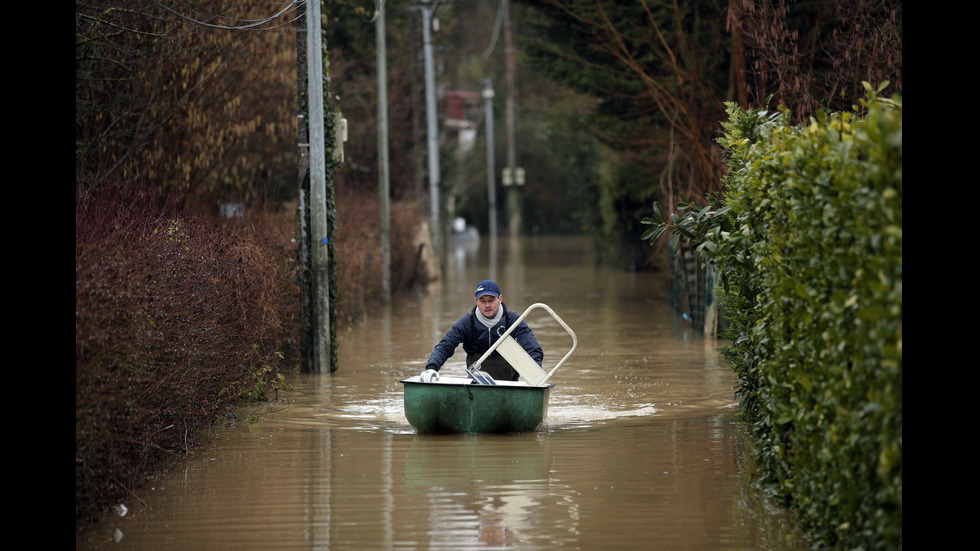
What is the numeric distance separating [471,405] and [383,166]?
1653 cm

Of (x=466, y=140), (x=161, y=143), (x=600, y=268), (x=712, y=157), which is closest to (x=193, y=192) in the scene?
(x=161, y=143)

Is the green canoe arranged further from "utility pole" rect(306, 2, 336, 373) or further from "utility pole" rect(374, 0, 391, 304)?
"utility pole" rect(374, 0, 391, 304)

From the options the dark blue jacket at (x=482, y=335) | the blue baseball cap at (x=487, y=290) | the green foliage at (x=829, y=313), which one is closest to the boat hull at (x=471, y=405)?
the dark blue jacket at (x=482, y=335)

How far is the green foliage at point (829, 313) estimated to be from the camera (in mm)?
5512

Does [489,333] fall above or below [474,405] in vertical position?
above

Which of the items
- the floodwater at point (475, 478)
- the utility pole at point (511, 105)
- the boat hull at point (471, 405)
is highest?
the utility pole at point (511, 105)

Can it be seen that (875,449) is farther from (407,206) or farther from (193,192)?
(407,206)

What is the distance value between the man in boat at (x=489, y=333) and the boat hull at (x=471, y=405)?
943 mm

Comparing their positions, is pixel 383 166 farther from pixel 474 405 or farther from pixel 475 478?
pixel 475 478

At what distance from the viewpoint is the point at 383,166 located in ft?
89.8

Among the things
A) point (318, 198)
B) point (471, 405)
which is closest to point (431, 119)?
point (318, 198)

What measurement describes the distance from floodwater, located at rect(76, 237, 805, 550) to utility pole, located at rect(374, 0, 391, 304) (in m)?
10.1

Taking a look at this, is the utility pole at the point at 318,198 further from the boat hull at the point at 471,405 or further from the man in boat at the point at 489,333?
the boat hull at the point at 471,405

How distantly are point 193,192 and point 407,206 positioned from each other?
37.7 ft
